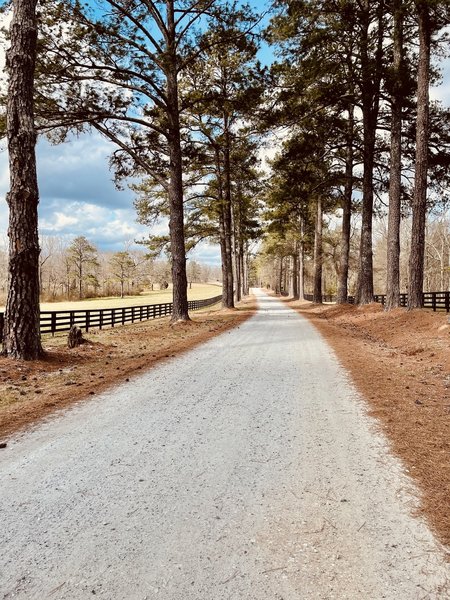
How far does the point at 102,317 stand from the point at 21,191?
9528 mm

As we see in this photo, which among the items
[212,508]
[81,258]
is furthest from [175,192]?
[81,258]

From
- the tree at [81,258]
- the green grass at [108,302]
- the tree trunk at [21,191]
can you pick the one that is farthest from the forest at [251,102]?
the tree at [81,258]

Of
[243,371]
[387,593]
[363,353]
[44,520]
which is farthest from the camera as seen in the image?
[363,353]

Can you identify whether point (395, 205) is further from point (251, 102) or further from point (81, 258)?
point (81, 258)

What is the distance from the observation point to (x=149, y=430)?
13.3 ft

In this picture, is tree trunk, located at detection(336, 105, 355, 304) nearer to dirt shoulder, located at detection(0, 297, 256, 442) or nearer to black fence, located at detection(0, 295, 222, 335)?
black fence, located at detection(0, 295, 222, 335)

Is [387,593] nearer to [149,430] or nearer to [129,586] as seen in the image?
[129,586]

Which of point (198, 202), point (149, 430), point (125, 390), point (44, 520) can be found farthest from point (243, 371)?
point (198, 202)

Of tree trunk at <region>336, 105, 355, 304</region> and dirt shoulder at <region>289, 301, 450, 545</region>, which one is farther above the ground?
tree trunk at <region>336, 105, 355, 304</region>

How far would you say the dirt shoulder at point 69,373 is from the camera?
4.86 m

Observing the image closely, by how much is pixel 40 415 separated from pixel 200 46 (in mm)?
14784

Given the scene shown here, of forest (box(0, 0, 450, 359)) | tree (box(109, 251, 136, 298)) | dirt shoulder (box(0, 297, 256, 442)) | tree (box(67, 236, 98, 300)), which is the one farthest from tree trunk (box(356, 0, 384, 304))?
tree (box(109, 251, 136, 298))

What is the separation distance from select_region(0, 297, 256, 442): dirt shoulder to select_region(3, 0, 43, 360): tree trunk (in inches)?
28.2

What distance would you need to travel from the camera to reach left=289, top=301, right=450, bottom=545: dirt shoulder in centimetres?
304
